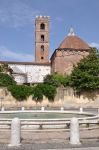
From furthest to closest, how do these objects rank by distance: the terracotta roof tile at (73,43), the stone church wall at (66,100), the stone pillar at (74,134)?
the terracotta roof tile at (73,43) < the stone church wall at (66,100) < the stone pillar at (74,134)

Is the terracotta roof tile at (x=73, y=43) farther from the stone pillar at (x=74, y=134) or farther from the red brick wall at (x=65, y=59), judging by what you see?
the stone pillar at (x=74, y=134)

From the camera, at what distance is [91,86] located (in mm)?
49406

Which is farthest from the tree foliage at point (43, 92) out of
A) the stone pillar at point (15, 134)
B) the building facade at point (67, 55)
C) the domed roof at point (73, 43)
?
the stone pillar at point (15, 134)

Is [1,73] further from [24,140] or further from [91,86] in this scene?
[24,140]

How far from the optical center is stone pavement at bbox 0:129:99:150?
1223 centimetres

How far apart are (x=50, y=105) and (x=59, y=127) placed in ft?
109

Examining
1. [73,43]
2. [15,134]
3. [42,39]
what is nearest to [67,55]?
[73,43]

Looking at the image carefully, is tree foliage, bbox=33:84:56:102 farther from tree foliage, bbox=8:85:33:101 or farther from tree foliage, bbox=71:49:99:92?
tree foliage, bbox=71:49:99:92

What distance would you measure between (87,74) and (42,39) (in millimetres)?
54140

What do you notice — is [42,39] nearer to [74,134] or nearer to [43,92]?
[43,92]

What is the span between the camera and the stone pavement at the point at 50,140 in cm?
1223

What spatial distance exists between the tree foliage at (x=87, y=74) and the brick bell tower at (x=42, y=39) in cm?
4689

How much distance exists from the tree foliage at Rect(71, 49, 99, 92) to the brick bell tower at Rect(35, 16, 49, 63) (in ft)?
154

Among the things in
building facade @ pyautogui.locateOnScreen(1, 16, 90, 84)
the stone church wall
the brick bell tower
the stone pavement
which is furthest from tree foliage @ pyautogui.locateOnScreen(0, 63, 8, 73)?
the stone pavement
